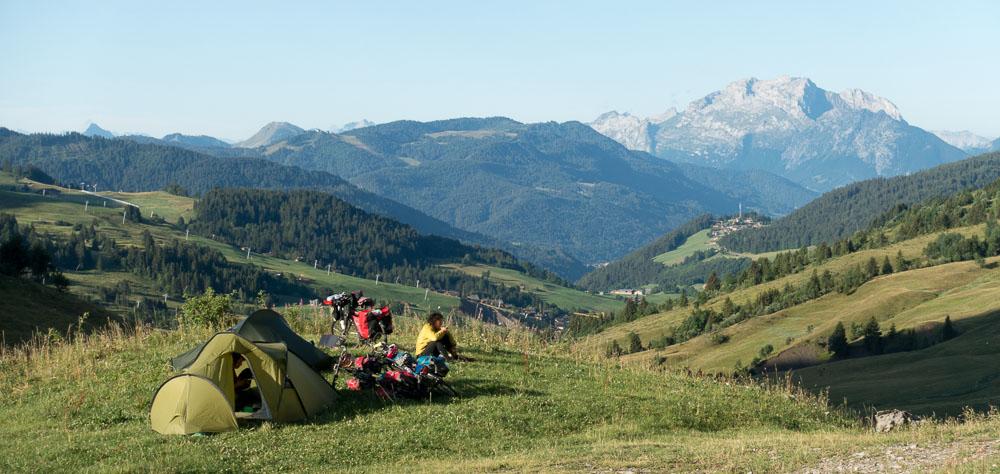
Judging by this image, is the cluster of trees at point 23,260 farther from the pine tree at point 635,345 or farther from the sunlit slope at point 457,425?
the pine tree at point 635,345

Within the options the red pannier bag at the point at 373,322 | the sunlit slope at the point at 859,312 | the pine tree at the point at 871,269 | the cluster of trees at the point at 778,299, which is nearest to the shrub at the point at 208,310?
the red pannier bag at the point at 373,322

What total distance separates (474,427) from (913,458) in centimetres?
1003

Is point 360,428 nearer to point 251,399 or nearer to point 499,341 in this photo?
point 251,399

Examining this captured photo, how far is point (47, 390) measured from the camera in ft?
88.2

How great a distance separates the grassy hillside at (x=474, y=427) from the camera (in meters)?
19.7

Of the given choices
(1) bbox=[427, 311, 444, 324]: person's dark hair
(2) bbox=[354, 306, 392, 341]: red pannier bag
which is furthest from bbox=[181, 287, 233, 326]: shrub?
(1) bbox=[427, 311, 444, 324]: person's dark hair

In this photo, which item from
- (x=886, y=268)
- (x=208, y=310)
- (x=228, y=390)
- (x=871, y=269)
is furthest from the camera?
(x=871, y=269)

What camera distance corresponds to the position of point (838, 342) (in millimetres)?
138125

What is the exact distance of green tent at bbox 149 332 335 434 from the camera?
72.3 feet

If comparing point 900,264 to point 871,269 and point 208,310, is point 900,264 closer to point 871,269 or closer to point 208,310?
point 871,269

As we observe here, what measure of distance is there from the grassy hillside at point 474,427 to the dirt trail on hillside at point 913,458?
0.52 meters

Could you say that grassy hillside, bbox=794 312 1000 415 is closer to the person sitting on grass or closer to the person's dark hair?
Answer: the person sitting on grass

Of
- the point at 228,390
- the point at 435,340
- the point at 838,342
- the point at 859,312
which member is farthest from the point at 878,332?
the point at 228,390

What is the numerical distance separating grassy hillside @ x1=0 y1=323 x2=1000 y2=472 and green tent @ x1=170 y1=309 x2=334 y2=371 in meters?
1.56
